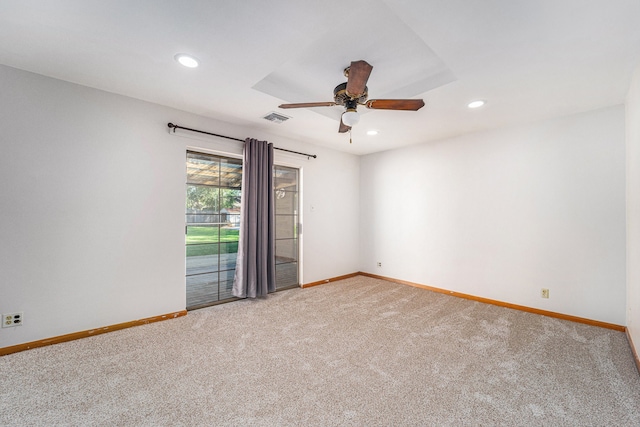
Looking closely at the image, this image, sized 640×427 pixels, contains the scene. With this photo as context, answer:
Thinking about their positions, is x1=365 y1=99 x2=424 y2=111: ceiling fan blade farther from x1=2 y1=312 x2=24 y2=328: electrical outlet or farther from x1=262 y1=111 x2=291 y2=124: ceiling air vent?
x1=2 y1=312 x2=24 y2=328: electrical outlet

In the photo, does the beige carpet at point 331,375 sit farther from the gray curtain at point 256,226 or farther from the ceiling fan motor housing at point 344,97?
the ceiling fan motor housing at point 344,97

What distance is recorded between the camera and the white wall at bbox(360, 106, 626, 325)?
297 centimetres

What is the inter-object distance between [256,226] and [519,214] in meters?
3.61

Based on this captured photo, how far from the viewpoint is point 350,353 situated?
2.35 metres

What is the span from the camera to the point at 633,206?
95.7 inches

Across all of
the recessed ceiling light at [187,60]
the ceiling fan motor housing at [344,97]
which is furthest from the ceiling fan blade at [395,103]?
the recessed ceiling light at [187,60]

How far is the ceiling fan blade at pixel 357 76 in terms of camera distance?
182 centimetres

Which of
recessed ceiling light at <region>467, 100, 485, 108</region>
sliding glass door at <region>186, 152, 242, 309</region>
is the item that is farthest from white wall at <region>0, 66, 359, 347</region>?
recessed ceiling light at <region>467, 100, 485, 108</region>

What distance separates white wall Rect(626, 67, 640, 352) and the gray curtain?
3.80 meters

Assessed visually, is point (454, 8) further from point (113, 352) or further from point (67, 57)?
point (113, 352)

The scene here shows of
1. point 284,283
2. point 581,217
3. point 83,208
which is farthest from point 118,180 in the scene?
point 581,217

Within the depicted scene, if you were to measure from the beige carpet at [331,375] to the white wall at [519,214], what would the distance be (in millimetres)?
573

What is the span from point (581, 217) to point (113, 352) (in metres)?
5.11

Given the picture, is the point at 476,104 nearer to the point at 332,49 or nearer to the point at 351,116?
the point at 351,116
